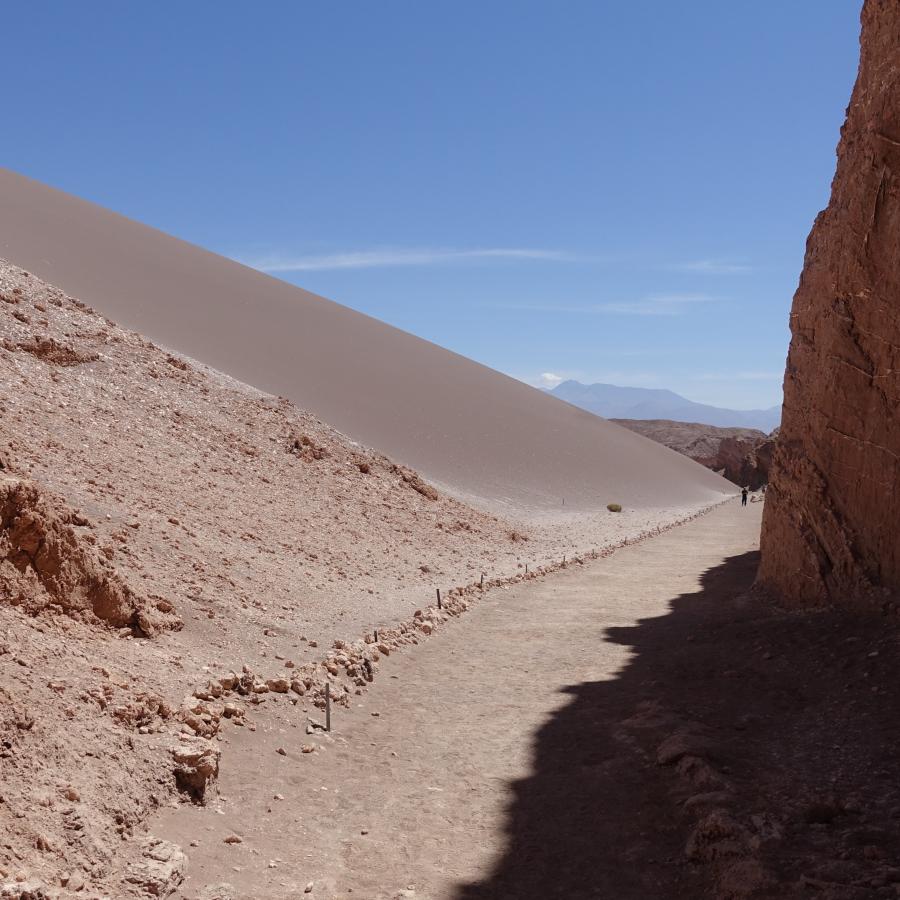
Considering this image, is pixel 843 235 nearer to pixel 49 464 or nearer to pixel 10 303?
pixel 49 464

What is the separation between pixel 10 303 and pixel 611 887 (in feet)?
69.3

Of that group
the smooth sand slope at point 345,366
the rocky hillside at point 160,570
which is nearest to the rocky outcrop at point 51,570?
the rocky hillside at point 160,570

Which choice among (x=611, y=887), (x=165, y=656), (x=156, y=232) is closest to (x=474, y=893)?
(x=611, y=887)

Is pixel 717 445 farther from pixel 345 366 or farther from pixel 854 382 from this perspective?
pixel 854 382

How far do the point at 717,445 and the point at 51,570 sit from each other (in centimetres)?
7338

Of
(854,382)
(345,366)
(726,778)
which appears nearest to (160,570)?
(726,778)

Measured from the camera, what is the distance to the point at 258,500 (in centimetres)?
1841

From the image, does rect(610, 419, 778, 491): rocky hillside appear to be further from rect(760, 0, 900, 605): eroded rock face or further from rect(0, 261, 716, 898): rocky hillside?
rect(760, 0, 900, 605): eroded rock face

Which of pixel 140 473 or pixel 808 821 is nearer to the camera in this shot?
pixel 808 821

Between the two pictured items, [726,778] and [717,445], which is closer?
[726,778]

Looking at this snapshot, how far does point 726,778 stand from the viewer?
6789mm

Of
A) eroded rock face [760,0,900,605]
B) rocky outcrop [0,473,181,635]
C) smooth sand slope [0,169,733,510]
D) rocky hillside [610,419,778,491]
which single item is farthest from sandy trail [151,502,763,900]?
rocky hillside [610,419,778,491]

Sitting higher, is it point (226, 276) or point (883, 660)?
point (226, 276)

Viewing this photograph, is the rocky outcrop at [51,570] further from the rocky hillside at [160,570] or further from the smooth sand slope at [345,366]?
the smooth sand slope at [345,366]
